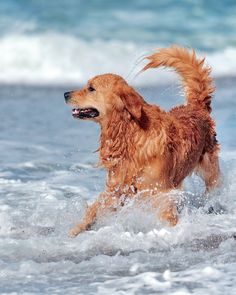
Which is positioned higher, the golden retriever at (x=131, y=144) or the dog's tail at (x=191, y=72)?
the dog's tail at (x=191, y=72)

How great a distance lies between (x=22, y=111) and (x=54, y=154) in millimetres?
2795

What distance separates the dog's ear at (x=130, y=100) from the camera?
5.68 meters

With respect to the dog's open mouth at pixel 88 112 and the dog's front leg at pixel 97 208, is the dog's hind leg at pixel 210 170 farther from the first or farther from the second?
the dog's open mouth at pixel 88 112

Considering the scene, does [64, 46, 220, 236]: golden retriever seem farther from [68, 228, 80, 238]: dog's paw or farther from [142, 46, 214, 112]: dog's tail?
[142, 46, 214, 112]: dog's tail

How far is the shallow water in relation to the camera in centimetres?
466

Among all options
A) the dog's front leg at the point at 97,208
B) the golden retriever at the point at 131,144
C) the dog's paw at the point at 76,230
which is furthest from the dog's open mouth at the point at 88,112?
the dog's paw at the point at 76,230

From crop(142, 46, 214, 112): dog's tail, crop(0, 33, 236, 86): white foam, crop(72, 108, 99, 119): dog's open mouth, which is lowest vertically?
crop(72, 108, 99, 119): dog's open mouth

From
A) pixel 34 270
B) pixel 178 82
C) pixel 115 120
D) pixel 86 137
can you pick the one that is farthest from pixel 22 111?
pixel 34 270

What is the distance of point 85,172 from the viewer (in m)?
8.08

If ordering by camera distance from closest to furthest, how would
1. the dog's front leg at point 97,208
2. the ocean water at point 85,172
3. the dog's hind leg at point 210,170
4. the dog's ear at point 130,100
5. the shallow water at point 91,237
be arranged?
the shallow water at point 91,237
the ocean water at point 85,172
the dog's ear at point 130,100
the dog's front leg at point 97,208
the dog's hind leg at point 210,170

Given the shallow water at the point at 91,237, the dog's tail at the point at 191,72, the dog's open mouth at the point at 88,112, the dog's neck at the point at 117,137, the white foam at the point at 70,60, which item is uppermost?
the white foam at the point at 70,60

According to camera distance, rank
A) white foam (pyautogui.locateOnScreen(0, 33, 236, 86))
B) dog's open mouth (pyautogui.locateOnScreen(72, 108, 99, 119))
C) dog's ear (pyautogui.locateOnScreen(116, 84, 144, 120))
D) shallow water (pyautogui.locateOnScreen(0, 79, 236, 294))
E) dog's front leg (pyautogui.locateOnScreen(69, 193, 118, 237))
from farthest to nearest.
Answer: white foam (pyautogui.locateOnScreen(0, 33, 236, 86)), dog's front leg (pyautogui.locateOnScreen(69, 193, 118, 237)), dog's open mouth (pyautogui.locateOnScreen(72, 108, 99, 119)), dog's ear (pyautogui.locateOnScreen(116, 84, 144, 120)), shallow water (pyautogui.locateOnScreen(0, 79, 236, 294))

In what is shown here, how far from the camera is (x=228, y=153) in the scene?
8.62m

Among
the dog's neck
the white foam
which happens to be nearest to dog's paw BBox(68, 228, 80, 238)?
the dog's neck
